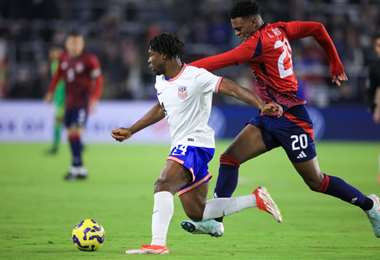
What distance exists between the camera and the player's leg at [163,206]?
27.9 feet

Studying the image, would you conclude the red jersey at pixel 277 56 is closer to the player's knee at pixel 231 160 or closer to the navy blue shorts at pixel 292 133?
the navy blue shorts at pixel 292 133

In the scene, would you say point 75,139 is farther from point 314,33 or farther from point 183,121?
point 183,121

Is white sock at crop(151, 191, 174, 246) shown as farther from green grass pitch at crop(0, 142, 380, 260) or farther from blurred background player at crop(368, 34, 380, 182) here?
blurred background player at crop(368, 34, 380, 182)

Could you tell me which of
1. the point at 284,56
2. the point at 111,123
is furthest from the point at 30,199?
the point at 111,123

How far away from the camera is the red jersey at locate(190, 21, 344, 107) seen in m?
9.49

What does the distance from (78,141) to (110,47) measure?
34.0 ft

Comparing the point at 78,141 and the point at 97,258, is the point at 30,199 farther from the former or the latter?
the point at 97,258

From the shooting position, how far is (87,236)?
29.0 feet

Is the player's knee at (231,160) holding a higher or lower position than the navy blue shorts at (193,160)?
lower

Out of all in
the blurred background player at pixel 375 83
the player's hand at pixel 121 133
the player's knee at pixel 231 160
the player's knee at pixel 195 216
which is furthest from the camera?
the blurred background player at pixel 375 83

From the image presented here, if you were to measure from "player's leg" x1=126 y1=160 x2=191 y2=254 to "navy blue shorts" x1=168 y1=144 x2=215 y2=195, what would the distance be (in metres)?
0.06

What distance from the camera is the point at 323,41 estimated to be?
10.1 m

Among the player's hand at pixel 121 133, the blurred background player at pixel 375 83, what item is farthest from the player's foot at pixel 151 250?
the blurred background player at pixel 375 83

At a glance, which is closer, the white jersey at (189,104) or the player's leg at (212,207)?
the white jersey at (189,104)
